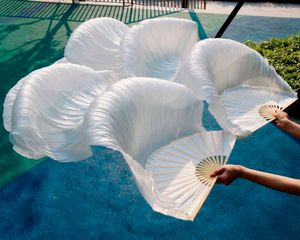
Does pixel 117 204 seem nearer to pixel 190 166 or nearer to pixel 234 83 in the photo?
pixel 190 166

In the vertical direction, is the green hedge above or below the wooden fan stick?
below

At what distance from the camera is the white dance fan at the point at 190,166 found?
3.57 meters

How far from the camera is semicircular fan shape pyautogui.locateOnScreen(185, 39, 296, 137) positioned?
420 cm

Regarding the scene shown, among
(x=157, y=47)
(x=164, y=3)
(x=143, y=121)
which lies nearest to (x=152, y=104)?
(x=143, y=121)

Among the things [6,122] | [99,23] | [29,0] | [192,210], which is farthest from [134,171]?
[29,0]

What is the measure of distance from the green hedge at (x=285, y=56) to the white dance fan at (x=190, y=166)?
14.7 ft

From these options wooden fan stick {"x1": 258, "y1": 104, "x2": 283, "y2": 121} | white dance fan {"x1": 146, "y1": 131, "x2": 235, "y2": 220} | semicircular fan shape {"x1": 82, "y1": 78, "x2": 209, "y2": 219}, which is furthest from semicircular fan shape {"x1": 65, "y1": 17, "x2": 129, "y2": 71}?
wooden fan stick {"x1": 258, "y1": 104, "x2": 283, "y2": 121}

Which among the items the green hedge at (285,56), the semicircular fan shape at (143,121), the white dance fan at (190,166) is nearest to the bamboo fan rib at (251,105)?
the white dance fan at (190,166)

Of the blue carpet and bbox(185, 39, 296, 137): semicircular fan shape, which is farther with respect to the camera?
the blue carpet

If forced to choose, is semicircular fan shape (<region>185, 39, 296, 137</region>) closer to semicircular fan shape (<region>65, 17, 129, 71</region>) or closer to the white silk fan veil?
the white silk fan veil

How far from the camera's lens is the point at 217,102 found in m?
4.12

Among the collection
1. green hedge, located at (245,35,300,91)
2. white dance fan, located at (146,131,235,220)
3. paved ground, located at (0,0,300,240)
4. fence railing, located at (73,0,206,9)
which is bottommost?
fence railing, located at (73,0,206,9)

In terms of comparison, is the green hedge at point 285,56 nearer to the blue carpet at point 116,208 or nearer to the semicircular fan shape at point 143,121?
the blue carpet at point 116,208

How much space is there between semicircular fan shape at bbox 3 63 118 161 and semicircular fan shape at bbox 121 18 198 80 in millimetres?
371
